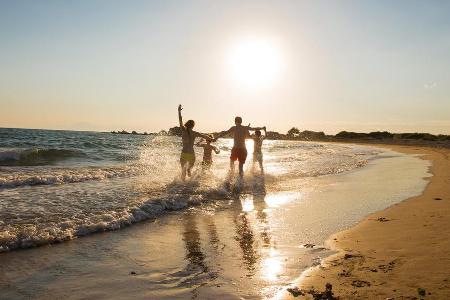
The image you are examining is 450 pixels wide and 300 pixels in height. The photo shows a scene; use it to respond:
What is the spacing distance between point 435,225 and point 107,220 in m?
5.59

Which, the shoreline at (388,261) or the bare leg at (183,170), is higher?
the bare leg at (183,170)

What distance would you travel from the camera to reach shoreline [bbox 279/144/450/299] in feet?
12.7

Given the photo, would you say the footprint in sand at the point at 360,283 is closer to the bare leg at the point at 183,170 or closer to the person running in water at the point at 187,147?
the bare leg at the point at 183,170

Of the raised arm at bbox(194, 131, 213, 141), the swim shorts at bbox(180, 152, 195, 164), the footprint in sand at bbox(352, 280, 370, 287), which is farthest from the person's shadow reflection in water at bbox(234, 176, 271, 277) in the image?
the raised arm at bbox(194, 131, 213, 141)

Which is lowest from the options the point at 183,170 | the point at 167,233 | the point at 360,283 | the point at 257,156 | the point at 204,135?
the point at 167,233

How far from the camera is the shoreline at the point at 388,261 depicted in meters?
3.88

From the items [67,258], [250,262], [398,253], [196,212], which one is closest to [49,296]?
[67,258]

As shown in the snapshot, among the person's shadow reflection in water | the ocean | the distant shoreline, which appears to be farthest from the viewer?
the distant shoreline

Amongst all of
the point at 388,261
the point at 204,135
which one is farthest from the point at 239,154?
→ the point at 388,261

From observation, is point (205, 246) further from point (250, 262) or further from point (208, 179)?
point (208, 179)

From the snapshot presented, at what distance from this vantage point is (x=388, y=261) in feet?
15.7

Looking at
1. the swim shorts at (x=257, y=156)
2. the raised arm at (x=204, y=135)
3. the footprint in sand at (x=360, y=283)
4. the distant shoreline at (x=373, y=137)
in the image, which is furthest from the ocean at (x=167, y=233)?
the distant shoreline at (x=373, y=137)

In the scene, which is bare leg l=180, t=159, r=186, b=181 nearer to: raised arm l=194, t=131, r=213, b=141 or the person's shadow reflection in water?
raised arm l=194, t=131, r=213, b=141

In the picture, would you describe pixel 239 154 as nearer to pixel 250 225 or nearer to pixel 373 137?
pixel 250 225
